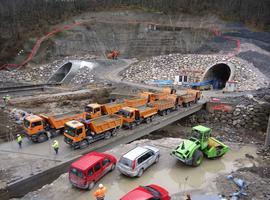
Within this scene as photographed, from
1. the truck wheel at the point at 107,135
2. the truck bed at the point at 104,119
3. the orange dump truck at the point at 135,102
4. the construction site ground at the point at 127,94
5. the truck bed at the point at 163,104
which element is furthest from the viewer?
the truck bed at the point at 163,104

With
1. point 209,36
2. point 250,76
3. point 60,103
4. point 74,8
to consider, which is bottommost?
point 60,103

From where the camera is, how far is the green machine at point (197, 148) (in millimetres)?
14148

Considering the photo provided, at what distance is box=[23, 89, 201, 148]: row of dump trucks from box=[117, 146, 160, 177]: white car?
379 cm

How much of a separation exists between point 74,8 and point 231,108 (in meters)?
46.8

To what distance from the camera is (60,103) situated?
27859 mm

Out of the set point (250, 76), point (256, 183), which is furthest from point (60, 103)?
point (250, 76)

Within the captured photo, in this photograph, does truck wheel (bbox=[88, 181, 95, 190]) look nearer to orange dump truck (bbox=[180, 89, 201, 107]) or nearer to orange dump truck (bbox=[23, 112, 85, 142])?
orange dump truck (bbox=[23, 112, 85, 142])

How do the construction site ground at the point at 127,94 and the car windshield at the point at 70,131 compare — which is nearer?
the construction site ground at the point at 127,94

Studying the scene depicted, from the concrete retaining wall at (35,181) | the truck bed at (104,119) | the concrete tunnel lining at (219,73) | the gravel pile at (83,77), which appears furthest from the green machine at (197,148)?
the gravel pile at (83,77)

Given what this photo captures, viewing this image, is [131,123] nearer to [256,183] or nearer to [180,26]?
[256,183]

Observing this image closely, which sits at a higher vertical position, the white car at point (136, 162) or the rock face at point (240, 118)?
the white car at point (136, 162)

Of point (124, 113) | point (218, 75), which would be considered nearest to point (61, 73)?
point (218, 75)

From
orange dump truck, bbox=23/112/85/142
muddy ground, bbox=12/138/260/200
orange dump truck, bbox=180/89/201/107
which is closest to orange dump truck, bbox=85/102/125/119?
→ orange dump truck, bbox=23/112/85/142

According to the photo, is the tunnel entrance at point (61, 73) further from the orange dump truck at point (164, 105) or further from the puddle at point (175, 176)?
the puddle at point (175, 176)
